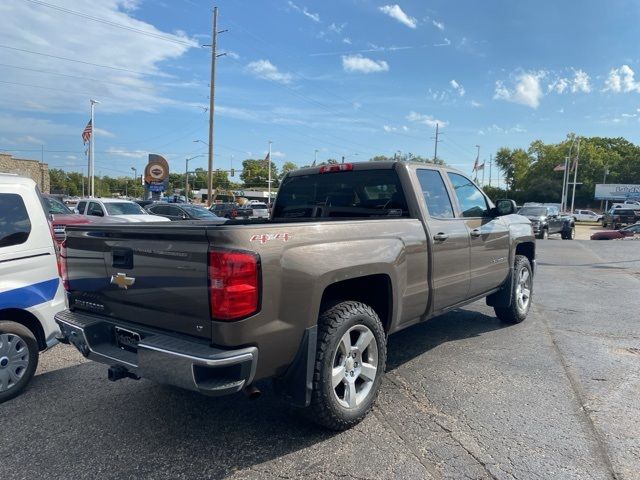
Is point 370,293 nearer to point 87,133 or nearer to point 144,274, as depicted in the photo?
point 144,274

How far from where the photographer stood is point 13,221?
4062 mm

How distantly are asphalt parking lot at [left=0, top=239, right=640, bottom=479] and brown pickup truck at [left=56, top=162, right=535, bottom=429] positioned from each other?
15.1 inches

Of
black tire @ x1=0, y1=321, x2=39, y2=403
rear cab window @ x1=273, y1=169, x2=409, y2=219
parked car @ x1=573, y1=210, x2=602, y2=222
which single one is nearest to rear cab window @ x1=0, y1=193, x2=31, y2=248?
black tire @ x1=0, y1=321, x2=39, y2=403

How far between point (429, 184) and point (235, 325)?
2.71 m

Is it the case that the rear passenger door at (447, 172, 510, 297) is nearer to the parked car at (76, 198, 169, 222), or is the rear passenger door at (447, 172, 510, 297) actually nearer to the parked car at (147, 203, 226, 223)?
A: the parked car at (76, 198, 169, 222)

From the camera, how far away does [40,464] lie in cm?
293

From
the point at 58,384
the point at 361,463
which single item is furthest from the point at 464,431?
the point at 58,384

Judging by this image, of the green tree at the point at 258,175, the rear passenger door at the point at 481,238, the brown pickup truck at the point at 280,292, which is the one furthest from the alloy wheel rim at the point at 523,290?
the green tree at the point at 258,175

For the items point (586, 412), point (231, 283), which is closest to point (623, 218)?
point (586, 412)

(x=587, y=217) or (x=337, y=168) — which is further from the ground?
(x=337, y=168)

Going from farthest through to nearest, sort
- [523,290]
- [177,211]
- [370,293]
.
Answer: [177,211]
[523,290]
[370,293]

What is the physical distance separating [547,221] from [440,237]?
2042cm

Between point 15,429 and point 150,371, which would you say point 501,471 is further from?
point 15,429

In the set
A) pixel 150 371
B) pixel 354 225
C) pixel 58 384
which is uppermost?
pixel 354 225
